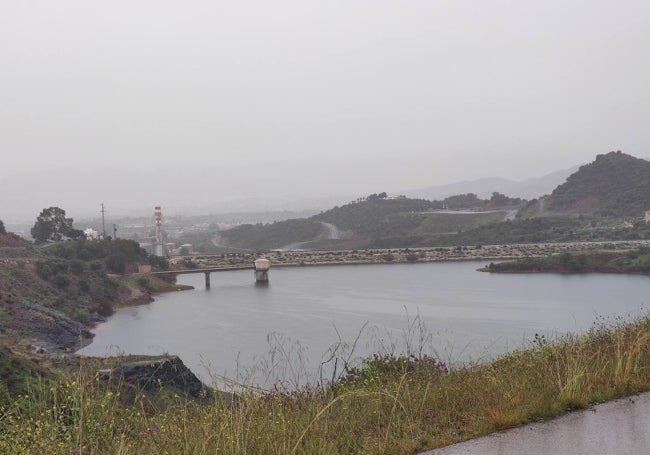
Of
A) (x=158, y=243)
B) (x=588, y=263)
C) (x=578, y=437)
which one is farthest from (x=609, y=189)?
(x=578, y=437)

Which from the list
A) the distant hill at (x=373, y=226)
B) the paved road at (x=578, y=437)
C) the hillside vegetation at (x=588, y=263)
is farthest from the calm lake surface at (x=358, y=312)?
the distant hill at (x=373, y=226)

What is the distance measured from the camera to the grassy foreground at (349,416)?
3.03 m

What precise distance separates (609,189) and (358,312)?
6085 cm

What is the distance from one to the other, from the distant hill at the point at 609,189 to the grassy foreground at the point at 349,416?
8018 cm

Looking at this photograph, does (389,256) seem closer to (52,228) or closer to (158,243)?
(52,228)

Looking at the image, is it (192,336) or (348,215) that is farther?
(348,215)

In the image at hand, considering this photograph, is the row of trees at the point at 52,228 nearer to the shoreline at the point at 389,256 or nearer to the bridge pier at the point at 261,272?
the shoreline at the point at 389,256

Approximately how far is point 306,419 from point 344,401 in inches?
23.1

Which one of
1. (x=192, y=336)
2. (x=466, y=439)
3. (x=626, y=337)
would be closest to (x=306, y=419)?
(x=466, y=439)

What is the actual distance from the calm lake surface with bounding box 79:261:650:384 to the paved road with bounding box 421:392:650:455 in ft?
51.7

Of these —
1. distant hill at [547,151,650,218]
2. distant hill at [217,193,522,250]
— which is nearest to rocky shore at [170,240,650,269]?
distant hill at [217,193,522,250]

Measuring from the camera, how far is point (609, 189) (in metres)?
84.3

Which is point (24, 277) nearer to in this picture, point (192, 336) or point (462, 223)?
point (192, 336)

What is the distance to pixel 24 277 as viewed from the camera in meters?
40.0
